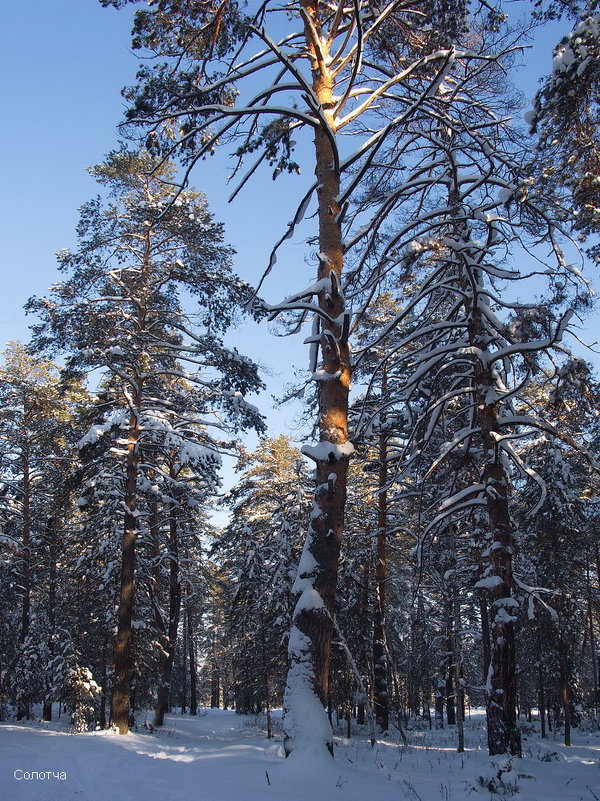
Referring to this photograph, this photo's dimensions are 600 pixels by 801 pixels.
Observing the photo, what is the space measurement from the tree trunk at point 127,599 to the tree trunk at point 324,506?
838cm

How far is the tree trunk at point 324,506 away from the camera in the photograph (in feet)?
15.8

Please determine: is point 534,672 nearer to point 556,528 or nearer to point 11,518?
point 556,528

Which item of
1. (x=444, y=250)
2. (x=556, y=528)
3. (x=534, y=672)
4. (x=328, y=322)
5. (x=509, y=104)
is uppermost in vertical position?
(x=509, y=104)

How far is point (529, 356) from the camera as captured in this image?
803 cm

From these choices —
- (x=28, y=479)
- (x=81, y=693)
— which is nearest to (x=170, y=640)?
(x=81, y=693)

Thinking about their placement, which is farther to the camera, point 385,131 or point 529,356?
point 529,356

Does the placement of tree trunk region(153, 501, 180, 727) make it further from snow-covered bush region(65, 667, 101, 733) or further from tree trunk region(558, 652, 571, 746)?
tree trunk region(558, 652, 571, 746)

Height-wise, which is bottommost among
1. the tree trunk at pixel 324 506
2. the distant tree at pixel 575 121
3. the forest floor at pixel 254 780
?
the forest floor at pixel 254 780

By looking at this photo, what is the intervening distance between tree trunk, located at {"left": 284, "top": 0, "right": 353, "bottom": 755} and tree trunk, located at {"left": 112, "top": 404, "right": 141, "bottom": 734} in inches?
330

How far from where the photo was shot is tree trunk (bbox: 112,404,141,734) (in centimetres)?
1282

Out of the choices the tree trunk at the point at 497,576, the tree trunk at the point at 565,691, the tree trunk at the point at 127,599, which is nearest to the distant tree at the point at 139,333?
the tree trunk at the point at 127,599

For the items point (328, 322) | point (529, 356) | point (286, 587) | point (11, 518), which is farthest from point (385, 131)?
point (11, 518)

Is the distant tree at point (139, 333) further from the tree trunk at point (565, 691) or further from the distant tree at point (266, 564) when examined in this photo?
the tree trunk at point (565, 691)

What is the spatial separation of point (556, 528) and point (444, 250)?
13833mm
